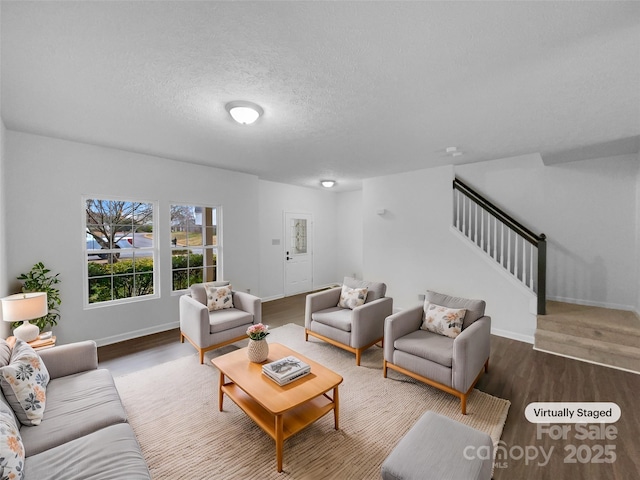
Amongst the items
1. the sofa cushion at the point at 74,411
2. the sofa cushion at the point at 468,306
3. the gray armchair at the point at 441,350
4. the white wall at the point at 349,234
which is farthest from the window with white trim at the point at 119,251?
the white wall at the point at 349,234

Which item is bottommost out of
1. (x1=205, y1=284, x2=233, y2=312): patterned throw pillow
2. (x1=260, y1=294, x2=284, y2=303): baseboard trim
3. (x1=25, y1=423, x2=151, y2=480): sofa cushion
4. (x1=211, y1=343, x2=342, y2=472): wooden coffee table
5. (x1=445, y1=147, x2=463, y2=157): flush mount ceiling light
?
(x1=260, y1=294, x2=284, y2=303): baseboard trim

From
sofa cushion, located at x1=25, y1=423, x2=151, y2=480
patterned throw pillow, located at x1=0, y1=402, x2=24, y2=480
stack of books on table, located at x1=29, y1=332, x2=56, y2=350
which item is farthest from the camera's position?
stack of books on table, located at x1=29, y1=332, x2=56, y2=350

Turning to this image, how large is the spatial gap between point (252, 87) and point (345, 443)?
2.82 m

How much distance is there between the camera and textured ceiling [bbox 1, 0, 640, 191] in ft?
4.91

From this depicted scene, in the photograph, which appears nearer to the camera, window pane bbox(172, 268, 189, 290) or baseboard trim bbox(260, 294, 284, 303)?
window pane bbox(172, 268, 189, 290)

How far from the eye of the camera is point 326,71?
6.55ft

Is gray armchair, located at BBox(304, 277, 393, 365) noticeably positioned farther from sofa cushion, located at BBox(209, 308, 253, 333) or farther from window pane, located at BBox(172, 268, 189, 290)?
window pane, located at BBox(172, 268, 189, 290)

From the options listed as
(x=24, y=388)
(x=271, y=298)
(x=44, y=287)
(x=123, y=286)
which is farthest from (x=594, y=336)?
(x=44, y=287)

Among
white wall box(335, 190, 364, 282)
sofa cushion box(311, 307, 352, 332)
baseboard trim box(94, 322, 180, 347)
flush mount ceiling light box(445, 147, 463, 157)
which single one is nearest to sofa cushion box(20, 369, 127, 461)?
baseboard trim box(94, 322, 180, 347)

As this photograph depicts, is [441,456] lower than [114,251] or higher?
lower

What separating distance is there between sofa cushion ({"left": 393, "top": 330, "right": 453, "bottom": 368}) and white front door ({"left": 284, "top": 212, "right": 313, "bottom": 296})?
Answer: 164 inches

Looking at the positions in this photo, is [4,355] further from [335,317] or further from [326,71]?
[326,71]

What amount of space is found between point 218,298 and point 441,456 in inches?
124

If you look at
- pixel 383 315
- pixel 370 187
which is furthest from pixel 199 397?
pixel 370 187
